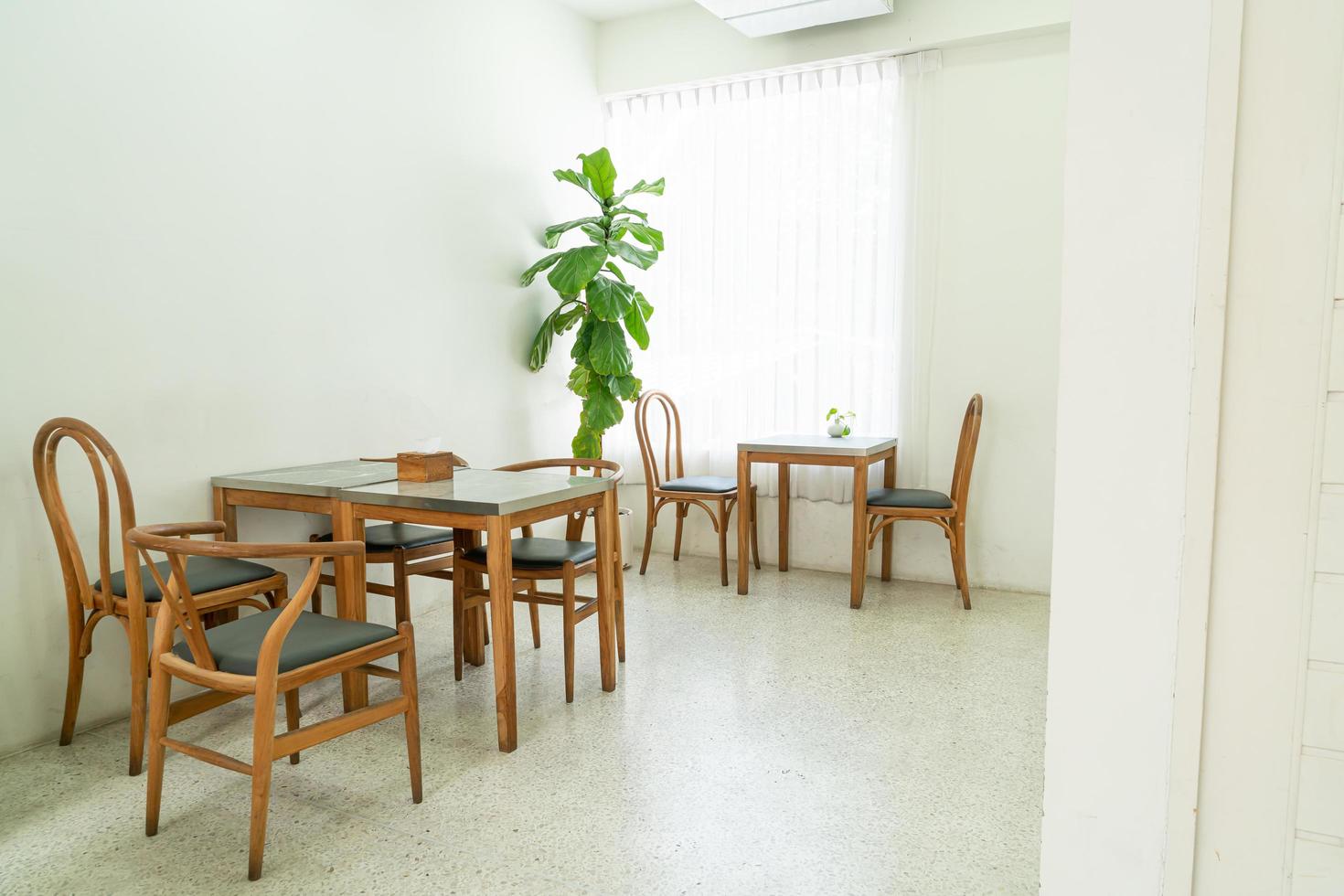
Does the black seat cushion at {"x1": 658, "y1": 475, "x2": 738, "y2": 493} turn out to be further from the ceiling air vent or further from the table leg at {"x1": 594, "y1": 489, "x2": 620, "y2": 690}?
the ceiling air vent

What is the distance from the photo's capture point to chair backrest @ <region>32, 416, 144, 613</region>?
2.46 metres

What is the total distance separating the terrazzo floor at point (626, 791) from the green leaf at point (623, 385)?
1552mm

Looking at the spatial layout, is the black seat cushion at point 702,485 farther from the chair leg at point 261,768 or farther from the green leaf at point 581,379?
the chair leg at point 261,768

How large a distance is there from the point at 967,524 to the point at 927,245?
150 cm

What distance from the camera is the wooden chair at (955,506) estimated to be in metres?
4.03

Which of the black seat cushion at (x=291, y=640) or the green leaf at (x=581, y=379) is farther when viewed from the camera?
the green leaf at (x=581, y=379)

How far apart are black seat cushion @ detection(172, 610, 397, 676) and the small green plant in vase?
2.82 m

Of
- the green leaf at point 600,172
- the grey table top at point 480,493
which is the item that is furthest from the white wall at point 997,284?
the grey table top at point 480,493

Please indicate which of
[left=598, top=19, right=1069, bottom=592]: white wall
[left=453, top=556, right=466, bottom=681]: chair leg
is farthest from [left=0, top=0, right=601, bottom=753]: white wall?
[left=598, top=19, right=1069, bottom=592]: white wall

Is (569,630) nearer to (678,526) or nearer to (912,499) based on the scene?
(912,499)

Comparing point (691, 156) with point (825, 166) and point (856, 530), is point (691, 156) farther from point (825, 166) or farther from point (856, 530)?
point (856, 530)

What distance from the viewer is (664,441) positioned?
5270 mm

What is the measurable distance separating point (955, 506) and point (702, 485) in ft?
4.35

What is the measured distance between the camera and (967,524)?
449 centimetres
